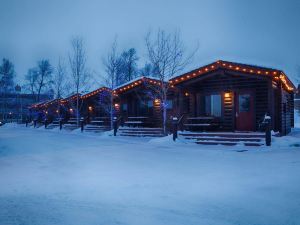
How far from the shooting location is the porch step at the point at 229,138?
44.3 ft

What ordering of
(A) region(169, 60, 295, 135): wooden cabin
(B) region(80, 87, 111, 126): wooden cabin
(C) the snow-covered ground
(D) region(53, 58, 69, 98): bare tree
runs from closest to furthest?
(C) the snow-covered ground
(A) region(169, 60, 295, 135): wooden cabin
(B) region(80, 87, 111, 126): wooden cabin
(D) region(53, 58, 69, 98): bare tree

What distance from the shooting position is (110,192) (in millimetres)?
5684

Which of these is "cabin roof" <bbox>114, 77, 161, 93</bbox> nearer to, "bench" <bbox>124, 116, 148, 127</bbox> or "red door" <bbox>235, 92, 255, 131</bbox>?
"bench" <bbox>124, 116, 148, 127</bbox>

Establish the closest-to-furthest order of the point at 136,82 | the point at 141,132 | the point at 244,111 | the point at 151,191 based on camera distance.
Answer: the point at 151,191
the point at 244,111
the point at 141,132
the point at 136,82

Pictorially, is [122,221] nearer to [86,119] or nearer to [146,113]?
[146,113]

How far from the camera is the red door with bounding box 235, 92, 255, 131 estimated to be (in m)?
17.0

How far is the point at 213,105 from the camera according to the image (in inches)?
716

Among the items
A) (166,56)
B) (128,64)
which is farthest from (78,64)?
(128,64)

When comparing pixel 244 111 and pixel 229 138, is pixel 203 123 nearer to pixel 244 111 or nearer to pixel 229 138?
pixel 244 111

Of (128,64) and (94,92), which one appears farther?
(128,64)

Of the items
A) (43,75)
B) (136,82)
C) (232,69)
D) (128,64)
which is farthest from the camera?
(43,75)

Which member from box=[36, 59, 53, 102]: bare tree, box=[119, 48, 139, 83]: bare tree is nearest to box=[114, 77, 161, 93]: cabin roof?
box=[119, 48, 139, 83]: bare tree

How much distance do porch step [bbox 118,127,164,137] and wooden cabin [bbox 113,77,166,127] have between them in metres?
1.38

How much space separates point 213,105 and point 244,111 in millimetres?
1923
